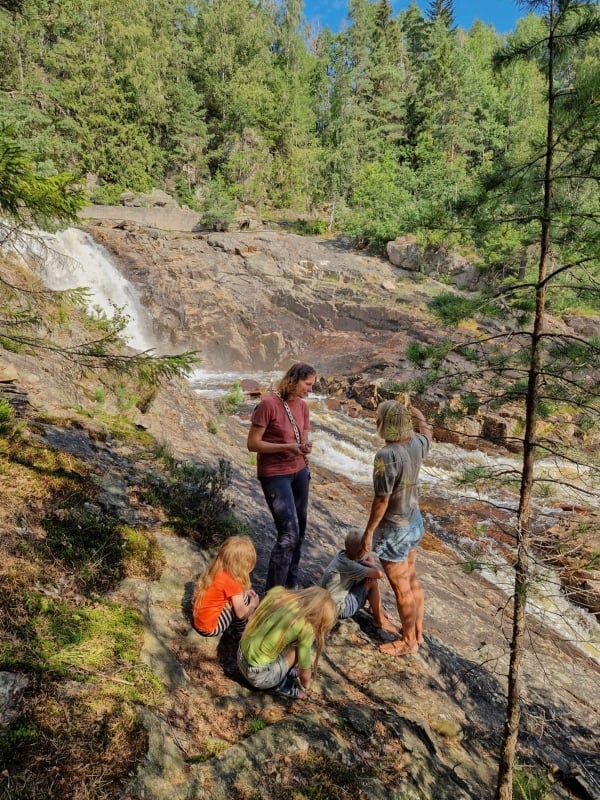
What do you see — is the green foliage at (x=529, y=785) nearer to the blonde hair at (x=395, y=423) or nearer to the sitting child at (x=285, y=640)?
the sitting child at (x=285, y=640)

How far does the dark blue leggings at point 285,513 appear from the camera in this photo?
3795mm

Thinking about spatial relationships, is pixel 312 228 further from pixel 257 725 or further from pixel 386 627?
pixel 257 725

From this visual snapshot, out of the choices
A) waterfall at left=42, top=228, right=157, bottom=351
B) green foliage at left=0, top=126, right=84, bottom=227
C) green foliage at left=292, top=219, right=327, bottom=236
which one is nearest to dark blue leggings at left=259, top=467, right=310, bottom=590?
green foliage at left=0, top=126, right=84, bottom=227

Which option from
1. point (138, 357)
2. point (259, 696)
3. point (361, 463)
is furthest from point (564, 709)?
point (361, 463)

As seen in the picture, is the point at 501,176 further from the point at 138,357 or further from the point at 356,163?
the point at 356,163

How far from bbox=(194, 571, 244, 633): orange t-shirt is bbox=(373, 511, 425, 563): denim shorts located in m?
1.29

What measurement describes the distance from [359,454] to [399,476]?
8.68 metres

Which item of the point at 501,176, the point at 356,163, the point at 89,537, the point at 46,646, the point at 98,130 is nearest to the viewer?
the point at 46,646

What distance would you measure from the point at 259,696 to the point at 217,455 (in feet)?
17.8

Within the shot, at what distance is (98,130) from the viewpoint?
3519 centimetres

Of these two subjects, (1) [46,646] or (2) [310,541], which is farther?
(2) [310,541]

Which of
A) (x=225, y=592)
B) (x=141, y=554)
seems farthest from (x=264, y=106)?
(x=225, y=592)

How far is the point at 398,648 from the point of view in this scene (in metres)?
4.06

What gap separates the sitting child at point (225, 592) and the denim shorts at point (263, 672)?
13.4 inches
